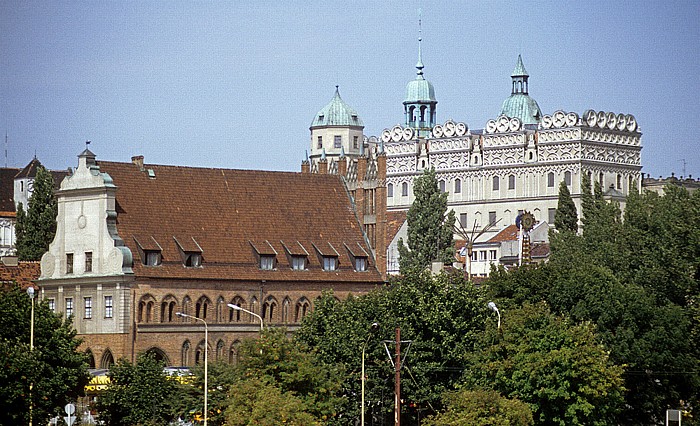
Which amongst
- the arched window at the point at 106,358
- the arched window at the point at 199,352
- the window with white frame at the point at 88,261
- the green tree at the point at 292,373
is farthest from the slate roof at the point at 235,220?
the green tree at the point at 292,373

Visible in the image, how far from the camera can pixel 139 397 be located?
9212 cm

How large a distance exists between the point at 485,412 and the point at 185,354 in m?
35.6

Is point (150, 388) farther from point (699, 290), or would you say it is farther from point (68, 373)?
point (699, 290)

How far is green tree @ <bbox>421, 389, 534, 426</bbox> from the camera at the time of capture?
85375 millimetres

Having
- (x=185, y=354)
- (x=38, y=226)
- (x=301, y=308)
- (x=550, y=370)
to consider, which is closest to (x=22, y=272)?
A: (x=185, y=354)

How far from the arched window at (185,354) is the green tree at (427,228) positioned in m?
31.4

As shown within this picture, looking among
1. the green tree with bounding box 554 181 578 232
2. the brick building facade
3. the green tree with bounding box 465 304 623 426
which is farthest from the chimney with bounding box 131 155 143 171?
the green tree with bounding box 554 181 578 232

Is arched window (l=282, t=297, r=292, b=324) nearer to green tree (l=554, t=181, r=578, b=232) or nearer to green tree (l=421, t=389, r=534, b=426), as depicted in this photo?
green tree (l=421, t=389, r=534, b=426)

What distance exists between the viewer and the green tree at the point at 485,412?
85.4 metres

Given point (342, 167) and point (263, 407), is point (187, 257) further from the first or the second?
point (263, 407)

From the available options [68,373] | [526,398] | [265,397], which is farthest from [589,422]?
[68,373]

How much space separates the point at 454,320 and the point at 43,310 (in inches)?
909

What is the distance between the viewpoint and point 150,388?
92.5 m

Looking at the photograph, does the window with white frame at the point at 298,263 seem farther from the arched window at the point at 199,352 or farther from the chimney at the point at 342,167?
the chimney at the point at 342,167
